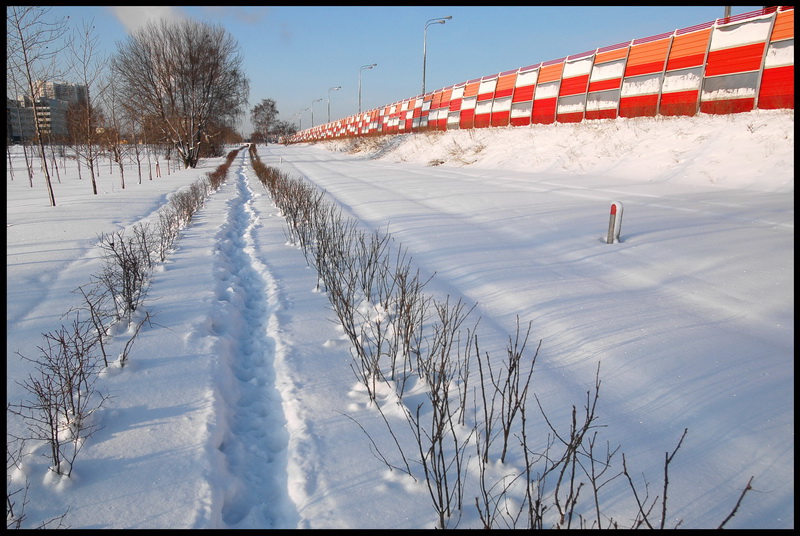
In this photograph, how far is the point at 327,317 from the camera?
438 cm

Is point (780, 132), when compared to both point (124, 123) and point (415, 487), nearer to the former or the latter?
point (415, 487)

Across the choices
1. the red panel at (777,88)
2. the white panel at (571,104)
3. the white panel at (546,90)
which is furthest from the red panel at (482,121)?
the red panel at (777,88)

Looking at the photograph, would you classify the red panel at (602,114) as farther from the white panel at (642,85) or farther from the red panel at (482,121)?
the red panel at (482,121)

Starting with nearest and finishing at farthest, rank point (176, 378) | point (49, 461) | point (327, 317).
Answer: point (49, 461), point (176, 378), point (327, 317)

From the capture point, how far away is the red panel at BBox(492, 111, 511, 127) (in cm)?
2267

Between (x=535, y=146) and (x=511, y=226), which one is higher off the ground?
(x=535, y=146)

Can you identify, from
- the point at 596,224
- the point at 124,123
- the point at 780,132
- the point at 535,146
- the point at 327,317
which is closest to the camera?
the point at 327,317

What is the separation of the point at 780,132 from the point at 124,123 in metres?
23.9

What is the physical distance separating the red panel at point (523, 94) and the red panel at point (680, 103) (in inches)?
283

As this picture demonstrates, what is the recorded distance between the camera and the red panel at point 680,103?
1402 centimetres

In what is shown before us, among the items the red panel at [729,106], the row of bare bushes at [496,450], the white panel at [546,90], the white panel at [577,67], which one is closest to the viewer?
the row of bare bushes at [496,450]

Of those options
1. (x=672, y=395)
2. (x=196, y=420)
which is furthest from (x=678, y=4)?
(x=196, y=420)

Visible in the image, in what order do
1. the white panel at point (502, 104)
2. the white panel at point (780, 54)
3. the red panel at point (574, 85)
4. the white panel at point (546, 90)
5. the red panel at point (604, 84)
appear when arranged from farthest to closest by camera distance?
the white panel at point (502, 104), the white panel at point (546, 90), the red panel at point (574, 85), the red panel at point (604, 84), the white panel at point (780, 54)

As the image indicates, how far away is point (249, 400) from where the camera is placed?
3.01m
